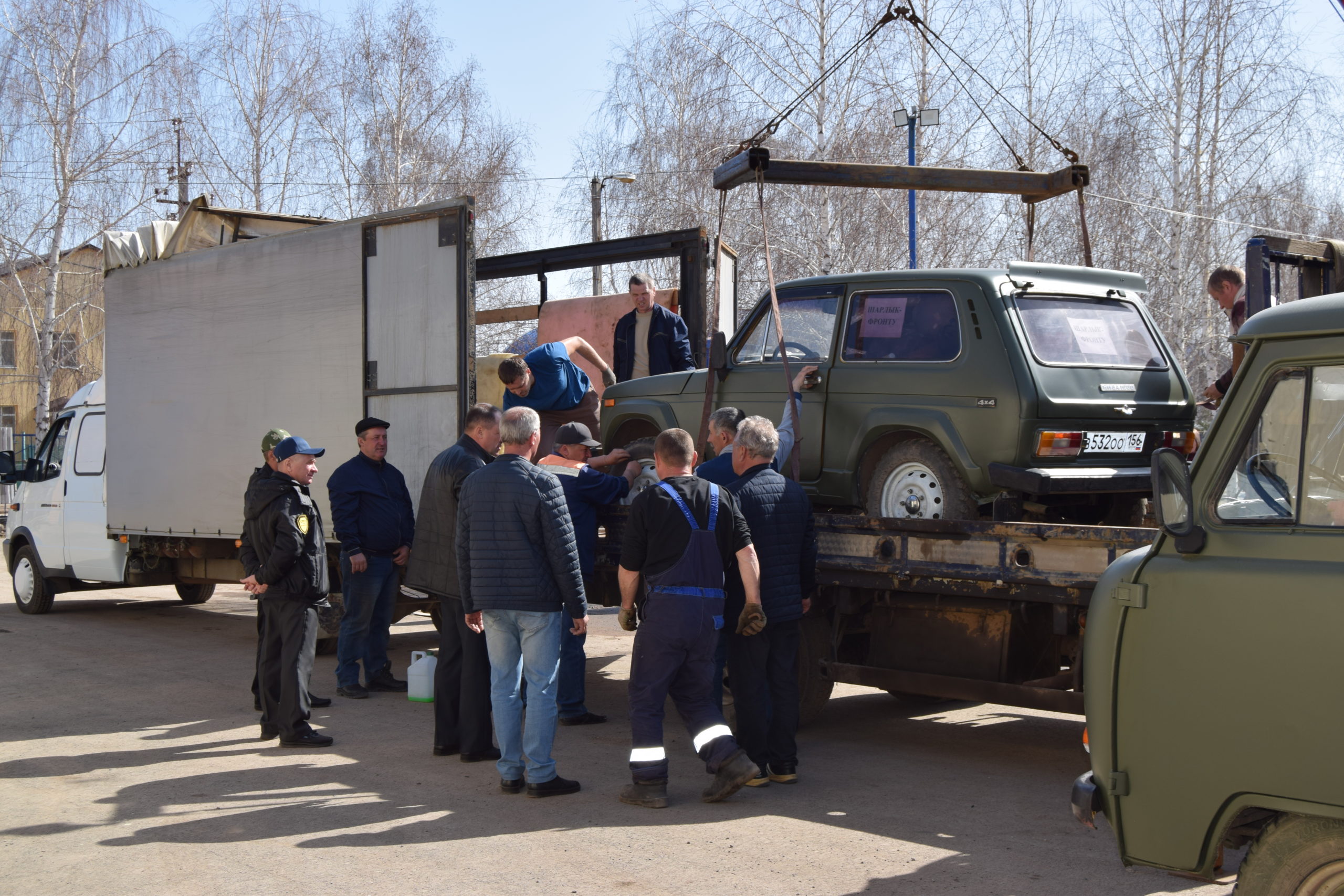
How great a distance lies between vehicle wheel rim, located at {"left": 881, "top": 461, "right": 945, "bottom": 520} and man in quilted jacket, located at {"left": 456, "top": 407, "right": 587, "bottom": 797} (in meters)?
1.93

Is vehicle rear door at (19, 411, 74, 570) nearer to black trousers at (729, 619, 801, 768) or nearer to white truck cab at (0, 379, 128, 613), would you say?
white truck cab at (0, 379, 128, 613)

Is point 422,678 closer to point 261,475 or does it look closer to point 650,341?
point 261,475

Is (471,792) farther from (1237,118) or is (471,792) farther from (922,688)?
(1237,118)

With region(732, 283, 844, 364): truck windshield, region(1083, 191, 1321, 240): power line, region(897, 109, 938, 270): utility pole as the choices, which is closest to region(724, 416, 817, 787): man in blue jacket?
region(732, 283, 844, 364): truck windshield

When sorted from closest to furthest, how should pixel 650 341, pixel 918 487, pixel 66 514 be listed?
1. pixel 918 487
2. pixel 650 341
3. pixel 66 514

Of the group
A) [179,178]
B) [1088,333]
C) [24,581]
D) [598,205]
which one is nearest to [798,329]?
[1088,333]

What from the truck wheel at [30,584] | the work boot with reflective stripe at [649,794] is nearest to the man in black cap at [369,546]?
the work boot with reflective stripe at [649,794]

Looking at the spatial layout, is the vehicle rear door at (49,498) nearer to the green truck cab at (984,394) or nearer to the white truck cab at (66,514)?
the white truck cab at (66,514)

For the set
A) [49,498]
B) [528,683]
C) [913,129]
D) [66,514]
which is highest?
[913,129]

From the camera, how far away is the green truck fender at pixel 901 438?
648cm

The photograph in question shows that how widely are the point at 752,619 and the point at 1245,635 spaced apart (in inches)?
111

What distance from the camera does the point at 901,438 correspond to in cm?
693

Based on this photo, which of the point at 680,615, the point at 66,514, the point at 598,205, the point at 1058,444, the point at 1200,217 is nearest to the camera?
the point at 680,615

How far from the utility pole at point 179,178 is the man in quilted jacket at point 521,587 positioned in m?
20.7
